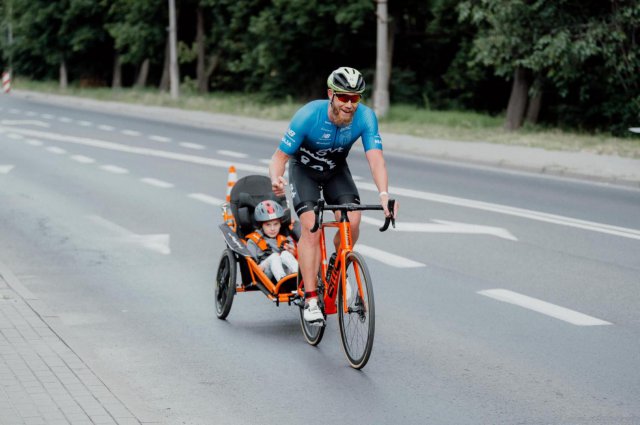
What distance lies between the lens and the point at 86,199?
1600cm

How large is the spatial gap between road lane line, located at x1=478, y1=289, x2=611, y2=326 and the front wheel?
1943 millimetres

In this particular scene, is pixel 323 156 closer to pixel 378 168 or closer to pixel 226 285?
pixel 378 168

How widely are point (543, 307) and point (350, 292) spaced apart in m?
2.24

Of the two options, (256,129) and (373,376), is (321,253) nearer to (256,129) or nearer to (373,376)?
(373,376)

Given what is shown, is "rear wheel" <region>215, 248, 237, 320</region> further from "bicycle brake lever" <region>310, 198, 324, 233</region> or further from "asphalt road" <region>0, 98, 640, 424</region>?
"bicycle brake lever" <region>310, 198, 324, 233</region>

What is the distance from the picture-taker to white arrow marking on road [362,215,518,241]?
42.7 ft

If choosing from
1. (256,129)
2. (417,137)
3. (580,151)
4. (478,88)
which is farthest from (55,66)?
(580,151)

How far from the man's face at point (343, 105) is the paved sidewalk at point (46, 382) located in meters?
2.17

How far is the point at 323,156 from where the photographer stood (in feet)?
25.0

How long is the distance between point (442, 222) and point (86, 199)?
510 centimetres

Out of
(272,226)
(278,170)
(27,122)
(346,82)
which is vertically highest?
(346,82)

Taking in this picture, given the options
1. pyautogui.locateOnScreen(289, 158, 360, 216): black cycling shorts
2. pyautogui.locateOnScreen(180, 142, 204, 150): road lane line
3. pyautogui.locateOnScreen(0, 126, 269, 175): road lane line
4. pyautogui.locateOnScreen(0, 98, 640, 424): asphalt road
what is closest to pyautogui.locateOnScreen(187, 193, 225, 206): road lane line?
pyautogui.locateOnScreen(0, 98, 640, 424): asphalt road

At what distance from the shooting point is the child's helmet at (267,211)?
875 centimetres

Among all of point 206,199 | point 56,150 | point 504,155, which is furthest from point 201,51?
point 206,199
